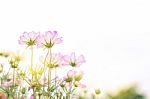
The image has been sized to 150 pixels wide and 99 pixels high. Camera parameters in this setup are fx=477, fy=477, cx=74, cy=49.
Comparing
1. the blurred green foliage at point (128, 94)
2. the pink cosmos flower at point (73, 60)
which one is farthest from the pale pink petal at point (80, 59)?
the blurred green foliage at point (128, 94)

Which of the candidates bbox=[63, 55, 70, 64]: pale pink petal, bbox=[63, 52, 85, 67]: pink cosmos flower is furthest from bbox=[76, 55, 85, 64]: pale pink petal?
bbox=[63, 55, 70, 64]: pale pink petal

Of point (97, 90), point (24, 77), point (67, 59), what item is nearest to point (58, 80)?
A: point (67, 59)

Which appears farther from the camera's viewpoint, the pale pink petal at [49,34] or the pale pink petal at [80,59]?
the pale pink petal at [80,59]

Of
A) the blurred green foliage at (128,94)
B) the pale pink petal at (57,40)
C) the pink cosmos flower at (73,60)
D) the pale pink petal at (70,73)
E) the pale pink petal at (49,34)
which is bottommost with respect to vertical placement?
the blurred green foliage at (128,94)

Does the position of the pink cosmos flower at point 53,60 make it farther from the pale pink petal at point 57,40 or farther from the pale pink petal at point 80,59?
the pale pink petal at point 80,59

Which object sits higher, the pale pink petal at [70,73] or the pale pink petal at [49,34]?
the pale pink petal at [49,34]

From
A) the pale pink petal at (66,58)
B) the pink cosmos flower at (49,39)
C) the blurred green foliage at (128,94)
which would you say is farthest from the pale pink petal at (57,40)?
the blurred green foliage at (128,94)

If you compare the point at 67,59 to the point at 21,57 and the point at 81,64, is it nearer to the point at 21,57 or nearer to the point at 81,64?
the point at 81,64
